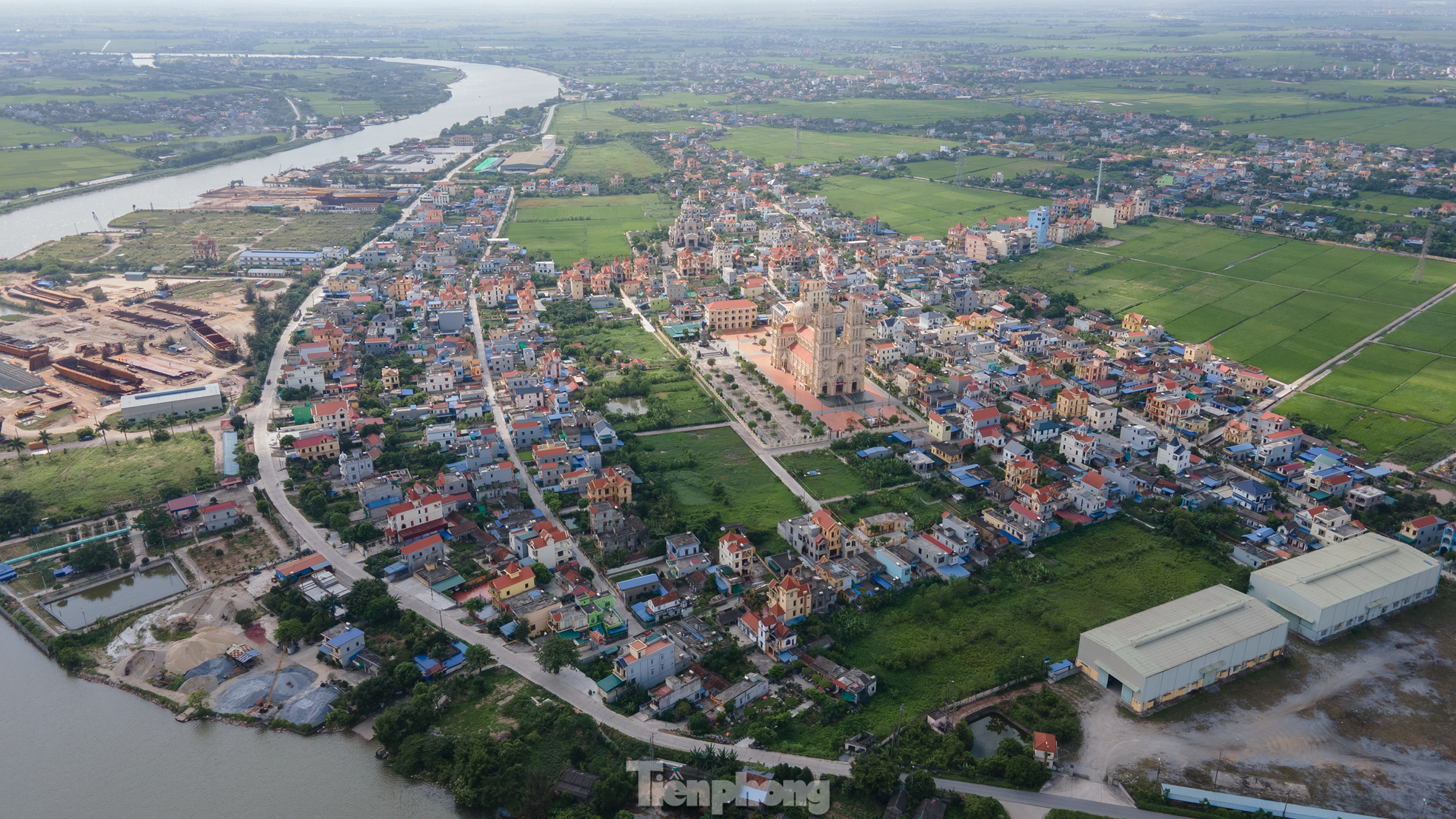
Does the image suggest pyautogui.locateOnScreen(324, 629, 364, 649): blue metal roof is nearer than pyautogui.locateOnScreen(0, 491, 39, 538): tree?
Yes

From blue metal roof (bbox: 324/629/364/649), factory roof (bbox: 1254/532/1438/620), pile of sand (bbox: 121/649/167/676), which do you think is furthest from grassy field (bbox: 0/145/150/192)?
factory roof (bbox: 1254/532/1438/620)

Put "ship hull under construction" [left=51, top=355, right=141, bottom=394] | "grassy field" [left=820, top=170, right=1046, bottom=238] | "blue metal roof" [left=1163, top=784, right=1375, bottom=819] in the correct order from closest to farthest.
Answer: "blue metal roof" [left=1163, top=784, right=1375, bottom=819] → "ship hull under construction" [left=51, top=355, right=141, bottom=394] → "grassy field" [left=820, top=170, right=1046, bottom=238]

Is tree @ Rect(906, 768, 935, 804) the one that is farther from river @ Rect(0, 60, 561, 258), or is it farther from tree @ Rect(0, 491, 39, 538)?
river @ Rect(0, 60, 561, 258)

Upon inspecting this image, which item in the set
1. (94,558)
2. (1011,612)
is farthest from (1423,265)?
(94,558)

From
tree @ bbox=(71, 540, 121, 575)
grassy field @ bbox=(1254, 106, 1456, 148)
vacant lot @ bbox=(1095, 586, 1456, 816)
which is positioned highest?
grassy field @ bbox=(1254, 106, 1456, 148)

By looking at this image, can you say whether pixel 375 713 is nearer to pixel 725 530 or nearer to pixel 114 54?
pixel 725 530
